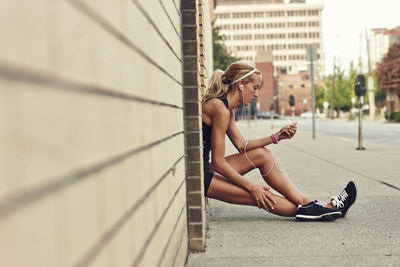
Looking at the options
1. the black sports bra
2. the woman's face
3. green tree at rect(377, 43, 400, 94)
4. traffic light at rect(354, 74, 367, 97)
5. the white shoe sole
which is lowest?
the white shoe sole

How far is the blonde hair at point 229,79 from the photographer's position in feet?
14.1

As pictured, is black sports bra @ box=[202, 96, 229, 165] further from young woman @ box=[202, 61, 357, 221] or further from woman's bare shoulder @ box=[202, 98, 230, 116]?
woman's bare shoulder @ box=[202, 98, 230, 116]

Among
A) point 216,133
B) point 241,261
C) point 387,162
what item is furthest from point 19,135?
point 387,162

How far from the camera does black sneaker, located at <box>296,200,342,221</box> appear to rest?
423cm

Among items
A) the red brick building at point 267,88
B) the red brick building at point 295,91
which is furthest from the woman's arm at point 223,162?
the red brick building at point 295,91

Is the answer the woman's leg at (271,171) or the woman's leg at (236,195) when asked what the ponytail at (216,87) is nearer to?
the woman's leg at (271,171)

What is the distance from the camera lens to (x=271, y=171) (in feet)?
14.0

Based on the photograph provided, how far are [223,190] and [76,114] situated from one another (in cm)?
337

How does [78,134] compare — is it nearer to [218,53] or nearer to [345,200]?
[345,200]

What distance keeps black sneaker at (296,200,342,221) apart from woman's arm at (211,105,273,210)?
26 cm

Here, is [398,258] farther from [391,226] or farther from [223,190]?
[223,190]

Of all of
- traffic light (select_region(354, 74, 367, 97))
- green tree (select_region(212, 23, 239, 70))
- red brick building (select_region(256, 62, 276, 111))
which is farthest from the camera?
red brick building (select_region(256, 62, 276, 111))

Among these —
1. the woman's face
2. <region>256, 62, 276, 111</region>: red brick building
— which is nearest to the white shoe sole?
the woman's face

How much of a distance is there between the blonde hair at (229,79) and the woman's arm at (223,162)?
0.87ft
